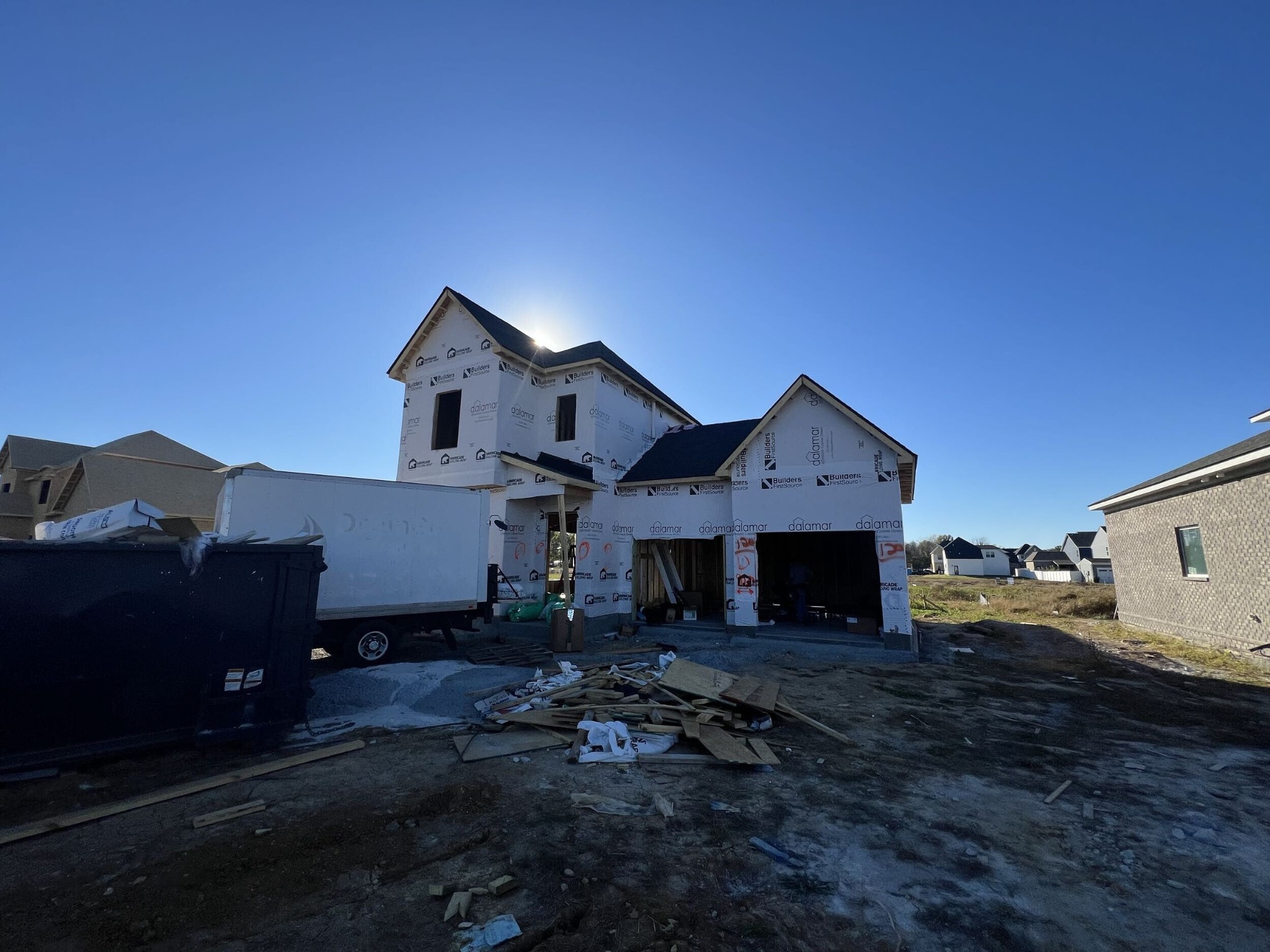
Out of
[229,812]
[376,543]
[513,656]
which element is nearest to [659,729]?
[229,812]

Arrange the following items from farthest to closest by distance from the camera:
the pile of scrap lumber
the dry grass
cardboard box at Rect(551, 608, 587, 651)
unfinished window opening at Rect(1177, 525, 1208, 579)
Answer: the dry grass
unfinished window opening at Rect(1177, 525, 1208, 579)
cardboard box at Rect(551, 608, 587, 651)
the pile of scrap lumber

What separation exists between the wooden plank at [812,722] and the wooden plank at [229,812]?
6084mm

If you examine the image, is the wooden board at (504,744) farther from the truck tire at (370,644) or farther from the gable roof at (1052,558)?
the gable roof at (1052,558)

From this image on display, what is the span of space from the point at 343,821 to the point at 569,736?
264 cm

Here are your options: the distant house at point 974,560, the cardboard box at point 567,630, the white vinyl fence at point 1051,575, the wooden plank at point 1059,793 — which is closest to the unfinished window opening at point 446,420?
the cardboard box at point 567,630

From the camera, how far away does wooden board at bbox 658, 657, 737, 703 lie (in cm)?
705

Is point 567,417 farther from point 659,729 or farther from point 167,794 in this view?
point 167,794

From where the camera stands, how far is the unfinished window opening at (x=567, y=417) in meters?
17.0

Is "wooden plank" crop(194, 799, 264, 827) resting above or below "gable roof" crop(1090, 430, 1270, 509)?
below

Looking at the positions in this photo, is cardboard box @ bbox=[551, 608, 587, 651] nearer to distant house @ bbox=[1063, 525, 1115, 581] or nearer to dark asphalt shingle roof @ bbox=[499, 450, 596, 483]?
dark asphalt shingle roof @ bbox=[499, 450, 596, 483]

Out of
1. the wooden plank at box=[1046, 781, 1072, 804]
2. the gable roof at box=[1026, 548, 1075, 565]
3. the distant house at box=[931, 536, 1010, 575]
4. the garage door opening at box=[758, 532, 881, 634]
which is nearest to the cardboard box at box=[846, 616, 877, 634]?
the garage door opening at box=[758, 532, 881, 634]

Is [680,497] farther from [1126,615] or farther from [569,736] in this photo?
[1126,615]

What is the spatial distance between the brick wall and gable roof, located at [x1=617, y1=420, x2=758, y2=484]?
37.8ft

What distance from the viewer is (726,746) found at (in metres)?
5.75
